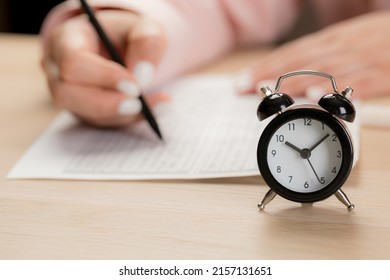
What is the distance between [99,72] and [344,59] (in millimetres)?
450

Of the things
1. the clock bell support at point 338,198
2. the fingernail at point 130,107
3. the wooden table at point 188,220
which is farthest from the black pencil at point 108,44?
the clock bell support at point 338,198

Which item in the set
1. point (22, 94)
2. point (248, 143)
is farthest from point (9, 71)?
point (248, 143)

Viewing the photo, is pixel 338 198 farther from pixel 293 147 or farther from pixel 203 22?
pixel 203 22

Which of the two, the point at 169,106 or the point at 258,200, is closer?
the point at 258,200

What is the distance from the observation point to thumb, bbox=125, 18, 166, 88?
920mm

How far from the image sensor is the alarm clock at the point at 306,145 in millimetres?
648

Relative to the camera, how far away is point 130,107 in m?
0.89

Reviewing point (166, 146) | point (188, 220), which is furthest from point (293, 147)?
point (166, 146)

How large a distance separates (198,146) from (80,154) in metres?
0.16

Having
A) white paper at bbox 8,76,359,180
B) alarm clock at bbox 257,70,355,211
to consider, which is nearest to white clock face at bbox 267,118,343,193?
alarm clock at bbox 257,70,355,211

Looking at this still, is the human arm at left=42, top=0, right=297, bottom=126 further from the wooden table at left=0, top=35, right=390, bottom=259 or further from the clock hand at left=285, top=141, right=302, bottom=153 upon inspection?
the clock hand at left=285, top=141, right=302, bottom=153

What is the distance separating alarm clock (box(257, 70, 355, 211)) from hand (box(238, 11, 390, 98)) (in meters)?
0.37

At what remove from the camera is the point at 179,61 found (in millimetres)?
1197
